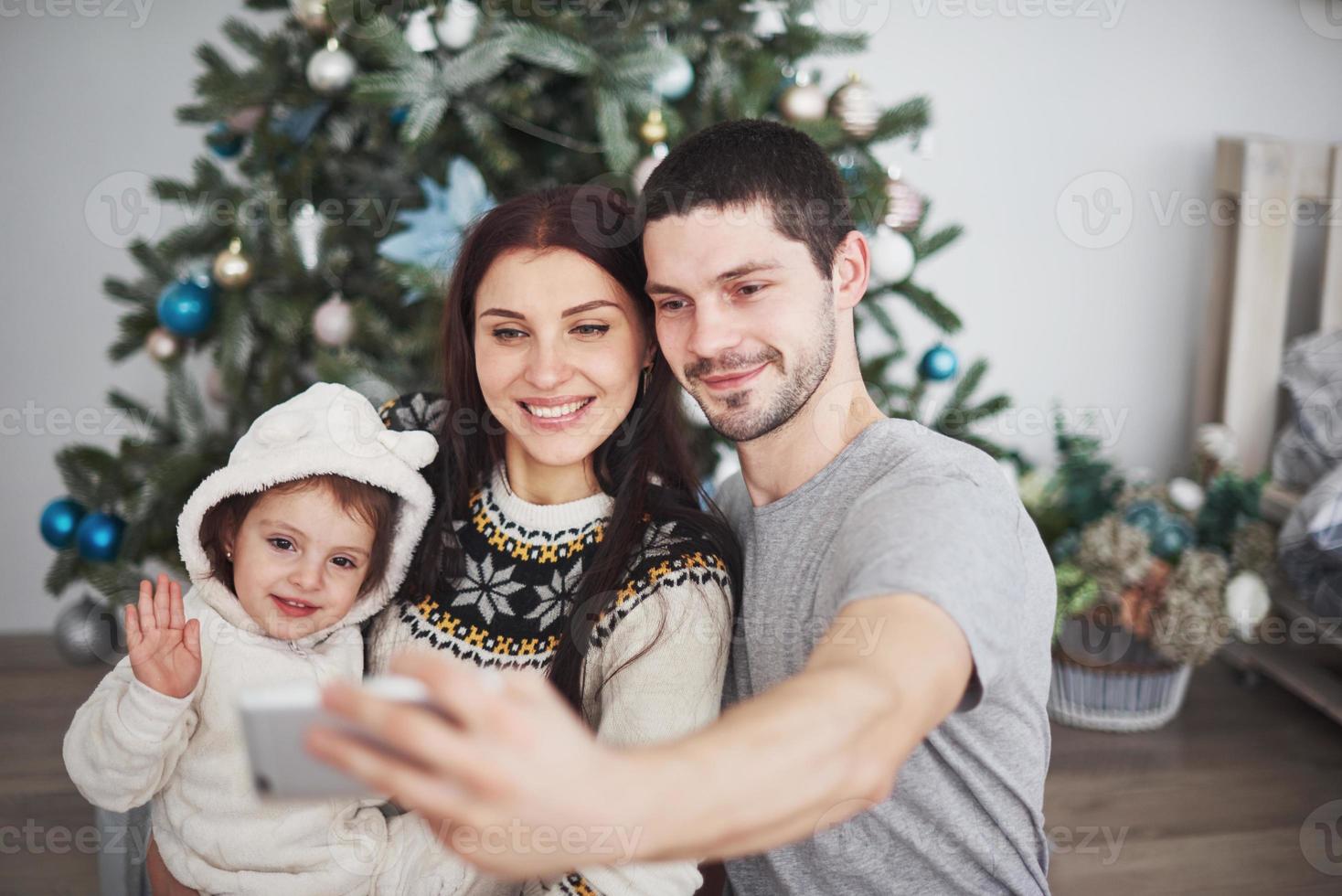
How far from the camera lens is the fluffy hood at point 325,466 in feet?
3.95

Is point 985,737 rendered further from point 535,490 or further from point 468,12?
point 468,12

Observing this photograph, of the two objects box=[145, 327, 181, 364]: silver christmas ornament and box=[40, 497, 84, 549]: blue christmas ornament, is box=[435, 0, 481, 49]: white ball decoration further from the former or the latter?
box=[40, 497, 84, 549]: blue christmas ornament

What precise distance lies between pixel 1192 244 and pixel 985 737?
8.11ft

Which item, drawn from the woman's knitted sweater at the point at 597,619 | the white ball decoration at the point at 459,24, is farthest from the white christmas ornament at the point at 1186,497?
the white ball decoration at the point at 459,24

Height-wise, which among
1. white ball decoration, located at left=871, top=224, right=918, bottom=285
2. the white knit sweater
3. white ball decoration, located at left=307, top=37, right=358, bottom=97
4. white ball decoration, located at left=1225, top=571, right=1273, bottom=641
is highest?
white ball decoration, located at left=307, top=37, right=358, bottom=97

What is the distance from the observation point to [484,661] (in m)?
1.21

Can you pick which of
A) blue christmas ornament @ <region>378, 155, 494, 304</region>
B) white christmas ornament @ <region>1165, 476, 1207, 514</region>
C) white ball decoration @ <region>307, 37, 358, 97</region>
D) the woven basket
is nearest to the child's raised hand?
blue christmas ornament @ <region>378, 155, 494, 304</region>

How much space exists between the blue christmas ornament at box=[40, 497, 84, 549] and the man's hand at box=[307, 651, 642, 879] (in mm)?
1958

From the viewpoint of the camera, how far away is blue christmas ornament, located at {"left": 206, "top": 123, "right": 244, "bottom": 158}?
6.82ft

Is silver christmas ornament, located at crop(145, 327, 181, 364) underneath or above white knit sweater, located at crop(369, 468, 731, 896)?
above

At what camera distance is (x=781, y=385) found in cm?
116

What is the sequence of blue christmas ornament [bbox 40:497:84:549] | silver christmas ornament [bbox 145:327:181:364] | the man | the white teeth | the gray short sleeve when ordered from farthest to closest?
1. blue christmas ornament [bbox 40:497:84:549]
2. silver christmas ornament [bbox 145:327:181:364]
3. the white teeth
4. the gray short sleeve
5. the man

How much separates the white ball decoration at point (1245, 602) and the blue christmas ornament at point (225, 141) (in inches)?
90.0

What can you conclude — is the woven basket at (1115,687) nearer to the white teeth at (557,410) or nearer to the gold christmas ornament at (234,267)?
the white teeth at (557,410)
